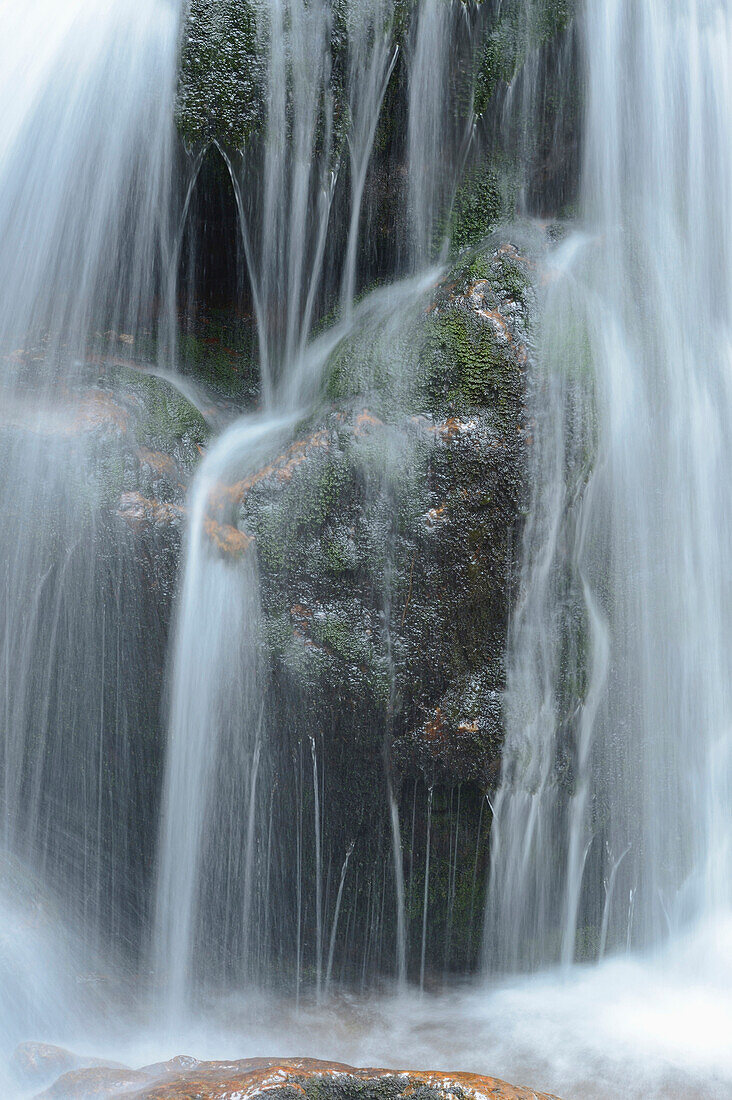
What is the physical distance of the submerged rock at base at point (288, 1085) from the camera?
9.35ft

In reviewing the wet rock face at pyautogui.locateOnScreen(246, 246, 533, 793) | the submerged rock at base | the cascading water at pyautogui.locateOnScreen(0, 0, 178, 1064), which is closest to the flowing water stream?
the cascading water at pyautogui.locateOnScreen(0, 0, 178, 1064)

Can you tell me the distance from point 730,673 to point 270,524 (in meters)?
2.50

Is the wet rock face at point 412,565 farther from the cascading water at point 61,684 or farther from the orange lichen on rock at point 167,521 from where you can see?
the cascading water at point 61,684

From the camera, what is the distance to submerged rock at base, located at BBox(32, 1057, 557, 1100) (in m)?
2.85

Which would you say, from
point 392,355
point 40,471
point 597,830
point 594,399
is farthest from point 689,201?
point 40,471

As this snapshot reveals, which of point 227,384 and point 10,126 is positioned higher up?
point 10,126

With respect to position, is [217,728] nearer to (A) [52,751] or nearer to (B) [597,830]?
(A) [52,751]

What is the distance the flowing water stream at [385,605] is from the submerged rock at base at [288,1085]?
526 mm

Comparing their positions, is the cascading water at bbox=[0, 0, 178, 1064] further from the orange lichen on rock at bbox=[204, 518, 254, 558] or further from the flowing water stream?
the orange lichen on rock at bbox=[204, 518, 254, 558]

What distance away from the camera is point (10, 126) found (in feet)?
15.0

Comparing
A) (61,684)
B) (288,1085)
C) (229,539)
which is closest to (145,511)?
(229,539)

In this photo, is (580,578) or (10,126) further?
(10,126)

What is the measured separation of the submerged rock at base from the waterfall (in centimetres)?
115

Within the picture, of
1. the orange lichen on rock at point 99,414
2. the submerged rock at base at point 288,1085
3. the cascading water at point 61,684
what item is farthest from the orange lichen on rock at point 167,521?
the submerged rock at base at point 288,1085
